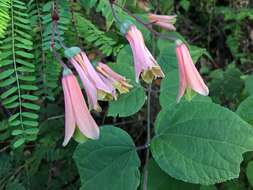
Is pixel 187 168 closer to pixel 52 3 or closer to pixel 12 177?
pixel 52 3

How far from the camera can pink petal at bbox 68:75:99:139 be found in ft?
4.94

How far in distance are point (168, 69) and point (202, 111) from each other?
44cm

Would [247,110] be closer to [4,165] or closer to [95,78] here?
[95,78]

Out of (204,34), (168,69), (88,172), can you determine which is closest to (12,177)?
(88,172)

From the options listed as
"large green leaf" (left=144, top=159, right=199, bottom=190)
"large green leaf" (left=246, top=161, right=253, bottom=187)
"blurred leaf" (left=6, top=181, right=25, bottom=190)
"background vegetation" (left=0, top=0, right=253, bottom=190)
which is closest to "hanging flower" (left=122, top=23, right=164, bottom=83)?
"background vegetation" (left=0, top=0, right=253, bottom=190)

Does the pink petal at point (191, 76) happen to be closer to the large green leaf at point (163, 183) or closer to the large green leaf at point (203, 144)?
the large green leaf at point (203, 144)

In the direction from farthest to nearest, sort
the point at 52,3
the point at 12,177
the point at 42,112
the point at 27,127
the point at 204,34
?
the point at 204,34
the point at 42,112
the point at 12,177
the point at 52,3
the point at 27,127

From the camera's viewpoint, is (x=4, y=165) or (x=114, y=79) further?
(x=4, y=165)

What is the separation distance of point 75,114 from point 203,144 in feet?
1.29

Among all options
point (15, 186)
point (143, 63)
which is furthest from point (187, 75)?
point (15, 186)


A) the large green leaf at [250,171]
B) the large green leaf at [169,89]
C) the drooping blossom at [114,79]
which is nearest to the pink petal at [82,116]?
the drooping blossom at [114,79]

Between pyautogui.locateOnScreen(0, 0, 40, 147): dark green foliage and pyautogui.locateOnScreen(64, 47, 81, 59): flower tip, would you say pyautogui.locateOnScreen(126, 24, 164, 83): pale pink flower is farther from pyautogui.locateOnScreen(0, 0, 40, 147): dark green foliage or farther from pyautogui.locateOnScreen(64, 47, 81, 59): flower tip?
pyautogui.locateOnScreen(0, 0, 40, 147): dark green foliage

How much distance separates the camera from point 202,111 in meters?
1.64

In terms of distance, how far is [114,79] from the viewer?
1726mm
